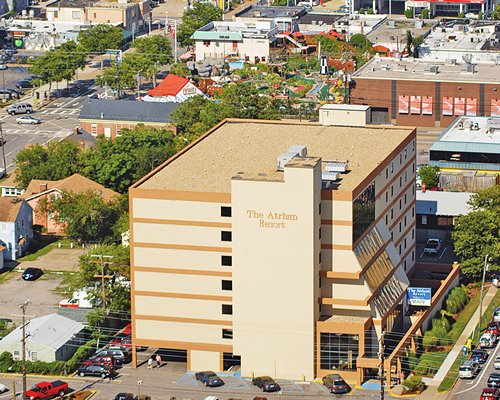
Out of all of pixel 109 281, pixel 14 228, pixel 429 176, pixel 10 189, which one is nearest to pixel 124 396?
pixel 109 281

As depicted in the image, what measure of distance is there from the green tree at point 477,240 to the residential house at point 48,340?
26.9 metres

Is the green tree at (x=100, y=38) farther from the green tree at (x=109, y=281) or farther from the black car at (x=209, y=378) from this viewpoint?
the black car at (x=209, y=378)

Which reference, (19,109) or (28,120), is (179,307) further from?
(19,109)

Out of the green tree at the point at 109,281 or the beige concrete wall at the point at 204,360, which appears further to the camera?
the green tree at the point at 109,281

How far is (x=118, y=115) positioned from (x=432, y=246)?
41158 millimetres

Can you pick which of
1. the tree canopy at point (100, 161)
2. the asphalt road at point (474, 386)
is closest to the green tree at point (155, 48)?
the tree canopy at point (100, 161)

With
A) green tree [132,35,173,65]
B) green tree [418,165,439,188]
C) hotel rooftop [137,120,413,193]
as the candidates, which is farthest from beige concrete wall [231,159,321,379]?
green tree [132,35,173,65]

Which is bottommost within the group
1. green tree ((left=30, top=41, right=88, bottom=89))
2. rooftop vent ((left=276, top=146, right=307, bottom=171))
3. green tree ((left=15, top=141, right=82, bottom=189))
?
green tree ((left=15, top=141, right=82, bottom=189))

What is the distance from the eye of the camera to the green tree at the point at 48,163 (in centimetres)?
13475

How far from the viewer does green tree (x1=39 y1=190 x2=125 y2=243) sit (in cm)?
12369

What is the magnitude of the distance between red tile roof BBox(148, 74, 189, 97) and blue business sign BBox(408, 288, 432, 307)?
6220 centimetres

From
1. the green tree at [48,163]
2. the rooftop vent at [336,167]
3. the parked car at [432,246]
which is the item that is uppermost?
the rooftop vent at [336,167]

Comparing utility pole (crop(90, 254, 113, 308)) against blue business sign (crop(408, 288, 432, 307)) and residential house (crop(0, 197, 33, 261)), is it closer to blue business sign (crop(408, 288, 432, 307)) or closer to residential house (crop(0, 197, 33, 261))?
residential house (crop(0, 197, 33, 261))

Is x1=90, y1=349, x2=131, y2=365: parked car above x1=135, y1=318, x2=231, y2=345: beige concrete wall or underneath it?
underneath
